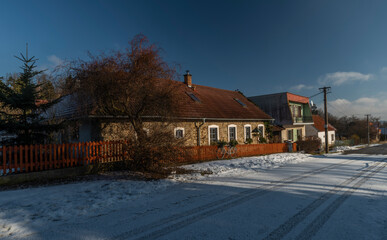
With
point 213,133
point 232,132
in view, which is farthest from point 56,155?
point 232,132

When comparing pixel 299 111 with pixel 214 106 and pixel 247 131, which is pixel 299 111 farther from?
pixel 214 106

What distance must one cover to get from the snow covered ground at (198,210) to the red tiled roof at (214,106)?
8382 millimetres

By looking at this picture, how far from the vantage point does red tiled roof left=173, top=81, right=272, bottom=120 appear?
16656 millimetres

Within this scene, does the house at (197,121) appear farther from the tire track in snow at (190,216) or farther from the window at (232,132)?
the tire track in snow at (190,216)

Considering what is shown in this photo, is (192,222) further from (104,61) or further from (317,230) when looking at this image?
(104,61)

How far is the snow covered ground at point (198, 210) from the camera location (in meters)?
4.12

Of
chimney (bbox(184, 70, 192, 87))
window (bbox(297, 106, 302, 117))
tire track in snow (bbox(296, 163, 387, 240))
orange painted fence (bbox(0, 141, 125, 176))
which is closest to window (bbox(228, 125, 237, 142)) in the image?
chimney (bbox(184, 70, 192, 87))

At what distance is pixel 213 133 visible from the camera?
58.6 ft

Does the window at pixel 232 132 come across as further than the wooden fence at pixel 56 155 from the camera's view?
Yes

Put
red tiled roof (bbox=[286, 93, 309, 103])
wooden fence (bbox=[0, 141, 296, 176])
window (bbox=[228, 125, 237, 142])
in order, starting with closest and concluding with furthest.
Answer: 1. wooden fence (bbox=[0, 141, 296, 176])
2. window (bbox=[228, 125, 237, 142])
3. red tiled roof (bbox=[286, 93, 309, 103])

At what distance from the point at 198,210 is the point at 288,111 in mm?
23267

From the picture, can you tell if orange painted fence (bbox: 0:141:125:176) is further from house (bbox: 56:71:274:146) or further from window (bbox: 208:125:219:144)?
window (bbox: 208:125:219:144)

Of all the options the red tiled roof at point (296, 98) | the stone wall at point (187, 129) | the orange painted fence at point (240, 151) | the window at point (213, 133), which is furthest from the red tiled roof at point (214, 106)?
the red tiled roof at point (296, 98)

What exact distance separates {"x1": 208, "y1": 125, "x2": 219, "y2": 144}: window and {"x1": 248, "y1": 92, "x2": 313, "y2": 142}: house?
9.99 m
